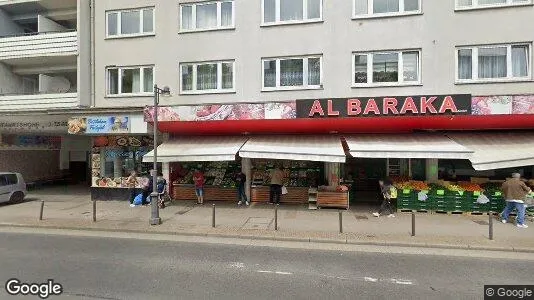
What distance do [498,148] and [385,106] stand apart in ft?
14.0

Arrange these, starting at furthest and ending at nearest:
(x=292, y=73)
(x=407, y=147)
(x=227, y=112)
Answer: (x=292, y=73)
(x=227, y=112)
(x=407, y=147)

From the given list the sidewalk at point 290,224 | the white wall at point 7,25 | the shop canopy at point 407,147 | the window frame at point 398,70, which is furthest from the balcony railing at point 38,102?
the shop canopy at point 407,147

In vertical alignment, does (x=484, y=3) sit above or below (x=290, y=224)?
above

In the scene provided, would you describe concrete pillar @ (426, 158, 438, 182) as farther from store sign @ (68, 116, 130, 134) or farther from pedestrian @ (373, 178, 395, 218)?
store sign @ (68, 116, 130, 134)

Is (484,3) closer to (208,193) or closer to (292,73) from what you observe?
(292,73)

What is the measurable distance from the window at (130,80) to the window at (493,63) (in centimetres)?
1302

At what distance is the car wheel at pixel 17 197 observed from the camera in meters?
15.3

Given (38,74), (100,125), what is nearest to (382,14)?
(100,125)

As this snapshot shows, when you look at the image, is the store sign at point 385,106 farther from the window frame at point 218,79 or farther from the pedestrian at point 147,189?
the pedestrian at point 147,189

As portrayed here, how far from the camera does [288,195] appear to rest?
48.5 ft

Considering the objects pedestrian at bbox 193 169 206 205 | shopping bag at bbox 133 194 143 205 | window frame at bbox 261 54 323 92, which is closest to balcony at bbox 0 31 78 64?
shopping bag at bbox 133 194 143 205

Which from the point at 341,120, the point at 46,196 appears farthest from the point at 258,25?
the point at 46,196

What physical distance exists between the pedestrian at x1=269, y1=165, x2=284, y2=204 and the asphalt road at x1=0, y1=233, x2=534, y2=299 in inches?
223

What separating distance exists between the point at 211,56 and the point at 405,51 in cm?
802
